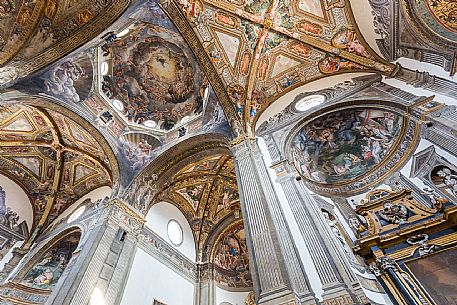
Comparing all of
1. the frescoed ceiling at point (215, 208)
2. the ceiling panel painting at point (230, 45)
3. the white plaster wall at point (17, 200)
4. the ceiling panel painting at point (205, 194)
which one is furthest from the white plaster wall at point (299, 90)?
the white plaster wall at point (17, 200)

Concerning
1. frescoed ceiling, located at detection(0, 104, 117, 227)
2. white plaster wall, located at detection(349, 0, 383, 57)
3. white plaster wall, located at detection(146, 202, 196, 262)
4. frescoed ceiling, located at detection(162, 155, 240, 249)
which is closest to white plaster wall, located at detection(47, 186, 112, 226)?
frescoed ceiling, located at detection(0, 104, 117, 227)

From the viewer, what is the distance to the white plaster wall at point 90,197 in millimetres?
11266

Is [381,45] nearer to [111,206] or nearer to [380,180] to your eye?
[380,180]

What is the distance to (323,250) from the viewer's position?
434 cm

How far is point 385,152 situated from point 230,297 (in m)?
7.31

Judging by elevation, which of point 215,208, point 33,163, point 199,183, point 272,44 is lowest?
point 215,208

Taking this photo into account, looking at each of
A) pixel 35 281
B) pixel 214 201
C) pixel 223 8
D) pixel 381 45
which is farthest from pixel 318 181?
pixel 35 281

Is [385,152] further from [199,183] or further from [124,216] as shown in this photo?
[124,216]

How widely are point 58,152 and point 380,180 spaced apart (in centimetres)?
1135

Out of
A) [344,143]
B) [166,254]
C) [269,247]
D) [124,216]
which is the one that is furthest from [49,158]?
[344,143]

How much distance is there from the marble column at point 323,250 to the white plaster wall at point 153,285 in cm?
509

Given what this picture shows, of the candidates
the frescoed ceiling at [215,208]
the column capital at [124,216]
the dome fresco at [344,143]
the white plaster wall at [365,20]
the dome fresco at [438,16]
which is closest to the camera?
the dome fresco at [438,16]

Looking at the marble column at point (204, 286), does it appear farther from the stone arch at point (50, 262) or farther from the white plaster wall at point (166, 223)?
the stone arch at point (50, 262)

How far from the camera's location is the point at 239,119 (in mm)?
8703
